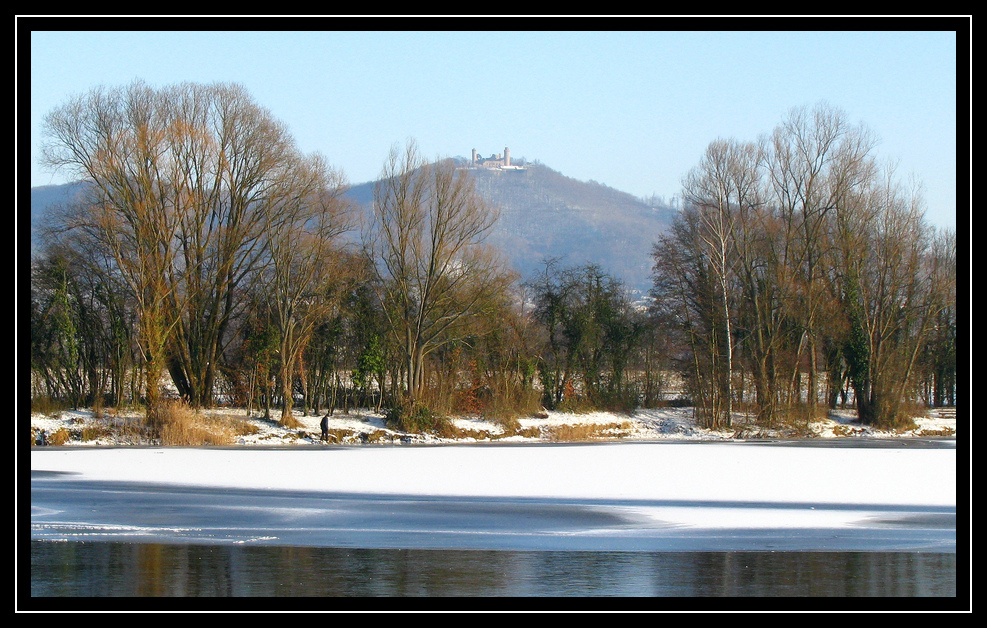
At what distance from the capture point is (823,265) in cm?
3931

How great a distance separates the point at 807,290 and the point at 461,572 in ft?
108

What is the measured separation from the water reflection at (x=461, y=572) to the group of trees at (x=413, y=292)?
23518mm

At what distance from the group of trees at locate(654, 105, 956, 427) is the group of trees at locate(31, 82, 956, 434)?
10 cm

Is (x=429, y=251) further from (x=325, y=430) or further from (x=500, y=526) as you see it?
(x=500, y=526)

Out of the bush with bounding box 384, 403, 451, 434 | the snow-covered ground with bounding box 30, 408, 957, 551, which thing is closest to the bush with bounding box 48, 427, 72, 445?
the snow-covered ground with bounding box 30, 408, 957, 551

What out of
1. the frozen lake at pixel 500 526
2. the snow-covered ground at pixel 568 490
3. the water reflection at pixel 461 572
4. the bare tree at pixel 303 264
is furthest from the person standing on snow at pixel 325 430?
the water reflection at pixel 461 572

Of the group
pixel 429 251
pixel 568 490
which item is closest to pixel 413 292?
pixel 429 251

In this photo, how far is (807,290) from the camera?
38500mm

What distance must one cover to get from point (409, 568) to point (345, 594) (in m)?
1.14

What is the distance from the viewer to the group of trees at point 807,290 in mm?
37969

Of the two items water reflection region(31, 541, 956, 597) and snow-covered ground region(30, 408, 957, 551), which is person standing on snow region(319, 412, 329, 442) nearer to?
snow-covered ground region(30, 408, 957, 551)

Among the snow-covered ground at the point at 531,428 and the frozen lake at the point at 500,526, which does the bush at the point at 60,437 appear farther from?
the frozen lake at the point at 500,526
